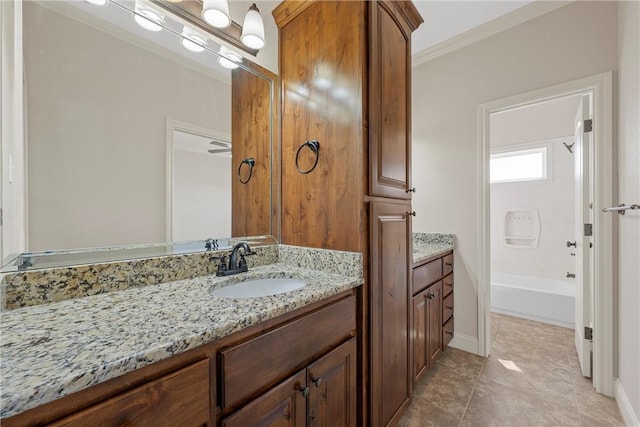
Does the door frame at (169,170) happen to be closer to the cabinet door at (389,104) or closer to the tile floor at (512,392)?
the cabinet door at (389,104)

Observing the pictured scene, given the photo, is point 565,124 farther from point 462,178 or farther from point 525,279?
point 462,178

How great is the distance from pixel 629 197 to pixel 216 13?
7.93 ft

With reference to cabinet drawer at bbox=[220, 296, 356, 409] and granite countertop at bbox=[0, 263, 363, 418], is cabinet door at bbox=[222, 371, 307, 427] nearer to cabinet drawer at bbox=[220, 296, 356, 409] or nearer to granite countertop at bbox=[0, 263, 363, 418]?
cabinet drawer at bbox=[220, 296, 356, 409]

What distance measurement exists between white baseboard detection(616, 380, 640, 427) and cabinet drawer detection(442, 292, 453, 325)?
0.98m

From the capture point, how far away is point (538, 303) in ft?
9.13

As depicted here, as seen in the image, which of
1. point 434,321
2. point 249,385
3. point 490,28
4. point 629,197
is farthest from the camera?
point 490,28

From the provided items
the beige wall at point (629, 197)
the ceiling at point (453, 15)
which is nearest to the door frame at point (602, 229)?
the beige wall at point (629, 197)

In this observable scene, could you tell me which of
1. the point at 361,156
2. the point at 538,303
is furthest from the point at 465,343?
the point at 361,156

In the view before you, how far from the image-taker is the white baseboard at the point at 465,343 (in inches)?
87.1

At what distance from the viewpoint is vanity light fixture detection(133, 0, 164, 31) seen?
1.06 meters

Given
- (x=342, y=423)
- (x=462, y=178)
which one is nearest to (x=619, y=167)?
(x=462, y=178)

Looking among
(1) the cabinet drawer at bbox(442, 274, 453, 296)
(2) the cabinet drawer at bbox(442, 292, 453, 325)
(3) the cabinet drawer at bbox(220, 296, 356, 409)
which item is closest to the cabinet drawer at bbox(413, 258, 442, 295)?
(1) the cabinet drawer at bbox(442, 274, 453, 296)

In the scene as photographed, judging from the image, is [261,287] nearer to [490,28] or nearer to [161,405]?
[161,405]

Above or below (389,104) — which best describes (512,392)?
below
